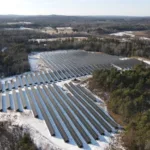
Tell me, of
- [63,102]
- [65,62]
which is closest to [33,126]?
[63,102]

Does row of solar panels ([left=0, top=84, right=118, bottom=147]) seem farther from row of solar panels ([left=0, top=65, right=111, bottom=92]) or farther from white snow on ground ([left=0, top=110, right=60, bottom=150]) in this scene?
row of solar panels ([left=0, top=65, right=111, bottom=92])

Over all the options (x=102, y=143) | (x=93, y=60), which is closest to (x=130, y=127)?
(x=102, y=143)

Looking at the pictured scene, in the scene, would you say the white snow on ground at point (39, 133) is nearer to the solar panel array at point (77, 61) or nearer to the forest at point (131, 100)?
the forest at point (131, 100)

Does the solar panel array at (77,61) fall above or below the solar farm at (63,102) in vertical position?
above

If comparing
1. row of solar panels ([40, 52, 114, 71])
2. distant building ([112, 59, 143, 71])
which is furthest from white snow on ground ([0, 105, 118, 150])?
distant building ([112, 59, 143, 71])

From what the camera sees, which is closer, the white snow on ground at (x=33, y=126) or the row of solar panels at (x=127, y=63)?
the white snow on ground at (x=33, y=126)

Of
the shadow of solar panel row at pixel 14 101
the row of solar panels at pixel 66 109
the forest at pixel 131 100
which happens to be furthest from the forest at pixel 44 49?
the forest at pixel 131 100

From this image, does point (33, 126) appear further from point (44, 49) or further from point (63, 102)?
point (44, 49)

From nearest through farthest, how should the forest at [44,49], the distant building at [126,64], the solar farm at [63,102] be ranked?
the solar farm at [63,102] < the forest at [44,49] < the distant building at [126,64]

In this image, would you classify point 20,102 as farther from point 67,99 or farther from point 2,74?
point 2,74
